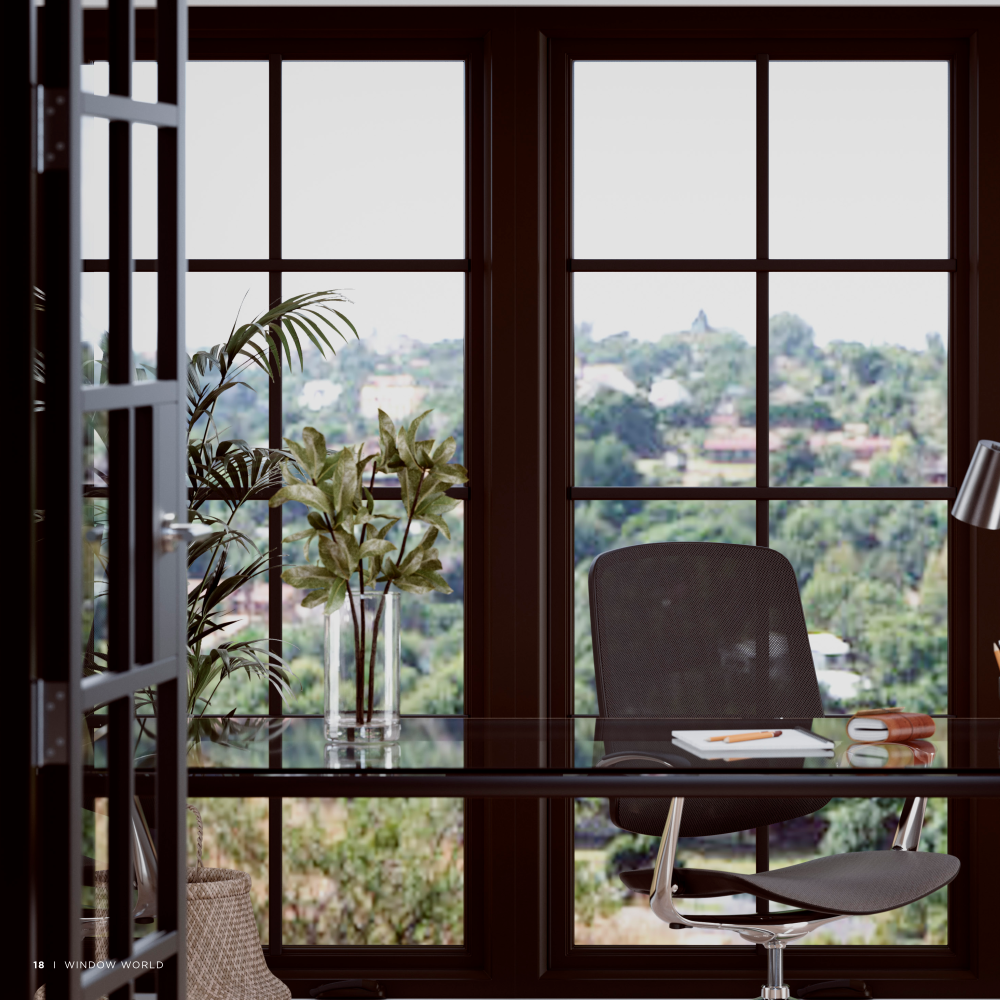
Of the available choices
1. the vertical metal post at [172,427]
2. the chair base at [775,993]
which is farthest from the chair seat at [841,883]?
the vertical metal post at [172,427]

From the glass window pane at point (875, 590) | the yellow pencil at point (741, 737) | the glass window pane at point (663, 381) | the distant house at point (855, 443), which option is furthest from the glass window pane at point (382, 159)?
the yellow pencil at point (741, 737)

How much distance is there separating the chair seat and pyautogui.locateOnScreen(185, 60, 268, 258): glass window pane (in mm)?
2064

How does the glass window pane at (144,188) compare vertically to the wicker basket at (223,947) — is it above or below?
above

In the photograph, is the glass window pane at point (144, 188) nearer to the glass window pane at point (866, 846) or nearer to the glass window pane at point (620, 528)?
the glass window pane at point (620, 528)

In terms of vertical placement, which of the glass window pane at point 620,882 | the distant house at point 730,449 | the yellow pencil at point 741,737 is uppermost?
the distant house at point 730,449

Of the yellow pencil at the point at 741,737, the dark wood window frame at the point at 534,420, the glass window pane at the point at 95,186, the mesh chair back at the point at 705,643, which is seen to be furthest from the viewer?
the dark wood window frame at the point at 534,420

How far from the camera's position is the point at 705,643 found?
2658 mm

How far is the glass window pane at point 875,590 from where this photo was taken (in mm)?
3303

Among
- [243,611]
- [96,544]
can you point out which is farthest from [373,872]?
[96,544]

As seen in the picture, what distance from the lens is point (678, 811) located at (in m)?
2.17

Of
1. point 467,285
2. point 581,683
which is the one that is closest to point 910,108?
point 467,285

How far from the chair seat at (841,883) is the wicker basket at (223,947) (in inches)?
37.0
